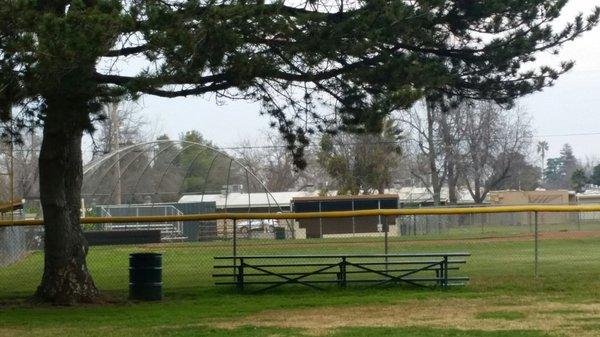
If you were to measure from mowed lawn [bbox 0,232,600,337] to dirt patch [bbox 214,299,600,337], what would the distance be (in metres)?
0.02

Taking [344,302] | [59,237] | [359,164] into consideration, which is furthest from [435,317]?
[359,164]

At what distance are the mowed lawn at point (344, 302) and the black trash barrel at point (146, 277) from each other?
1.31ft

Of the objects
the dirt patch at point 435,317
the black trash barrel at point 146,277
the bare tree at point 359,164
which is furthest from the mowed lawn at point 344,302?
the bare tree at point 359,164

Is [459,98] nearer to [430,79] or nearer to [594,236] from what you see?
[430,79]

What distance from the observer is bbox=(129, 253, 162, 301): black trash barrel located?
64.7ft

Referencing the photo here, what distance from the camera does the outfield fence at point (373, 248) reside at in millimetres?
22031

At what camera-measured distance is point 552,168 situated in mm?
177000

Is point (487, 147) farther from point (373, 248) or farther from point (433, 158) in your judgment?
point (373, 248)

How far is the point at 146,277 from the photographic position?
19.8m

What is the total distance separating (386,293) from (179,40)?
7730 millimetres

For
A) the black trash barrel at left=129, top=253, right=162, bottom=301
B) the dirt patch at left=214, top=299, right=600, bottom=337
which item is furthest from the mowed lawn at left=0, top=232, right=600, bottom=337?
the black trash barrel at left=129, top=253, right=162, bottom=301

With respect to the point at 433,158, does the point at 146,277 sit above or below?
below

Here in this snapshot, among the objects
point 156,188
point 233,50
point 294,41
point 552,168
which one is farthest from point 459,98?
point 552,168

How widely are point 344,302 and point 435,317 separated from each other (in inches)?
113
